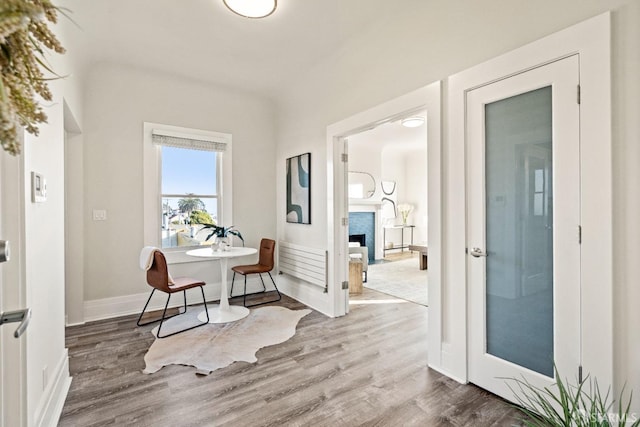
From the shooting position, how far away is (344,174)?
3.45 meters

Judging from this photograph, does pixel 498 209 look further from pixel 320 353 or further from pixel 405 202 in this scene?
pixel 405 202

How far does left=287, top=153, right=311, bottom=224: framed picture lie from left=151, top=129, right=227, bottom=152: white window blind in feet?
3.22

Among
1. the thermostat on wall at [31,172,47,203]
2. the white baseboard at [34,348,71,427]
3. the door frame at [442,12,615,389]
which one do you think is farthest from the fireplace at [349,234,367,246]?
the thermostat on wall at [31,172,47,203]

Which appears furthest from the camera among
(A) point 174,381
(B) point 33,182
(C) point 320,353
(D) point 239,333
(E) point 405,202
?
(E) point 405,202

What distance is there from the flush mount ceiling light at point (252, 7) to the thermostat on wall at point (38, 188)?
1761 millimetres

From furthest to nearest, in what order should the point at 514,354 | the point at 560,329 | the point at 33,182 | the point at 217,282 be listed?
the point at 217,282 < the point at 514,354 < the point at 560,329 < the point at 33,182

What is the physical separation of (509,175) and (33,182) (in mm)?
2616

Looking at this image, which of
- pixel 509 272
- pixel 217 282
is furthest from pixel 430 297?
pixel 217 282

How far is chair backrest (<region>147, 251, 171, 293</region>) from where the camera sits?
2932mm

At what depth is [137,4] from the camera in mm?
2471

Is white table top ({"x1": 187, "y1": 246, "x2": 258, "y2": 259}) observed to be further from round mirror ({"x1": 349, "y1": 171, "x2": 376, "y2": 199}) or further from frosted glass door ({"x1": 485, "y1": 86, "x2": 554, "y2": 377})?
round mirror ({"x1": 349, "y1": 171, "x2": 376, "y2": 199})

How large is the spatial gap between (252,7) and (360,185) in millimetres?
5121

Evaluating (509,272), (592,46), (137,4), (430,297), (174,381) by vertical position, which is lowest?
(174,381)

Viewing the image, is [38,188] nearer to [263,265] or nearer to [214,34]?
[214,34]
